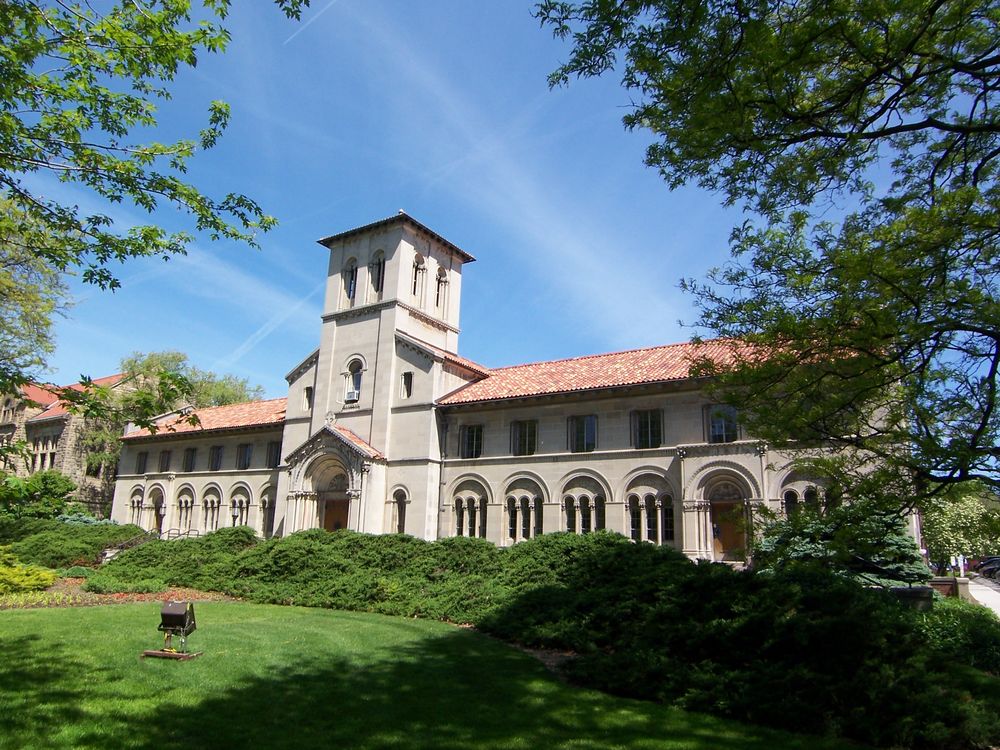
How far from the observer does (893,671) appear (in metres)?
9.47

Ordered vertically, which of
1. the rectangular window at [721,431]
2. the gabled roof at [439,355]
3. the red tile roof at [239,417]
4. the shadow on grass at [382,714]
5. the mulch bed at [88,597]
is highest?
the gabled roof at [439,355]

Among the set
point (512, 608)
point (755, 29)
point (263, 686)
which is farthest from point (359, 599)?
point (755, 29)

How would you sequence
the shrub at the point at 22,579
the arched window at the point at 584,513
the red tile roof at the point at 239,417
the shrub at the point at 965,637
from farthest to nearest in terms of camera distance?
the red tile roof at the point at 239,417, the arched window at the point at 584,513, the shrub at the point at 22,579, the shrub at the point at 965,637

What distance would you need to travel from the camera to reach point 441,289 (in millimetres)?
39625

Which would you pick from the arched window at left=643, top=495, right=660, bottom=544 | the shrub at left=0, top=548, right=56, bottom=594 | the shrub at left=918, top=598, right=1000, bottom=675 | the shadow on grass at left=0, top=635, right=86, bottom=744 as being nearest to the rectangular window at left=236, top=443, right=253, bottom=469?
the shrub at left=0, top=548, right=56, bottom=594

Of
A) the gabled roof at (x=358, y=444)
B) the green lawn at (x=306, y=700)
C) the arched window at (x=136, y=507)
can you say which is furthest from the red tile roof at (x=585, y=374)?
the arched window at (x=136, y=507)

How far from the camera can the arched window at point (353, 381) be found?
119 feet

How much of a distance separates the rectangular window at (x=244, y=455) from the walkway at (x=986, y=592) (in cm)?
3707

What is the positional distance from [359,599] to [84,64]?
15331 mm

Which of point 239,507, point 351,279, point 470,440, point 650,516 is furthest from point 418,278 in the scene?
point 650,516

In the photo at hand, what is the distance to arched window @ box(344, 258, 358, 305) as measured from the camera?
126ft

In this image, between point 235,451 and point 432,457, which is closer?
point 432,457

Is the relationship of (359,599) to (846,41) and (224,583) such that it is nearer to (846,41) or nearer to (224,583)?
(224,583)

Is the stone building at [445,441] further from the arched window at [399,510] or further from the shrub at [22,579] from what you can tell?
the shrub at [22,579]
